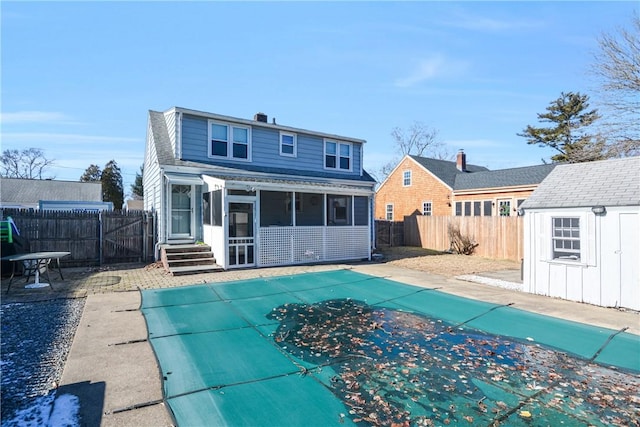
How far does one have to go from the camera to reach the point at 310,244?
492 inches

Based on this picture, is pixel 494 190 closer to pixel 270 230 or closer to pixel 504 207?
pixel 504 207

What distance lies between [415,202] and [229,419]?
23.9m

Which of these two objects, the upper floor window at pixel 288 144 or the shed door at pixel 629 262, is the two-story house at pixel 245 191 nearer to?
the upper floor window at pixel 288 144

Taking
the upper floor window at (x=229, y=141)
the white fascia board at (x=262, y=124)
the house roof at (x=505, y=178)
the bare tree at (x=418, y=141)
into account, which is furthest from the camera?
the bare tree at (x=418, y=141)

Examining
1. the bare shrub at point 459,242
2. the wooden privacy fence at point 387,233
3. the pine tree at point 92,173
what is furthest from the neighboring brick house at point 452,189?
the pine tree at point 92,173

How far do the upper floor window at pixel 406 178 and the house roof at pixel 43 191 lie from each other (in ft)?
91.1

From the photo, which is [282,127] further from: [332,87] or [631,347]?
[631,347]

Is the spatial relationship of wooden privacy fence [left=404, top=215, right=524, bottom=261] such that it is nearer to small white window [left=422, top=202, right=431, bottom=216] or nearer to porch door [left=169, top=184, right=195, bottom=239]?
small white window [left=422, top=202, right=431, bottom=216]

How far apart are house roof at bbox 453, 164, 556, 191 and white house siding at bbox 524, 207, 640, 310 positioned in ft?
43.4

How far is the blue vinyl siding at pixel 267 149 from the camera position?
42.1ft

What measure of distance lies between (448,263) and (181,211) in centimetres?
1114

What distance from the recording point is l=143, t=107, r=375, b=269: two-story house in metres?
11.4

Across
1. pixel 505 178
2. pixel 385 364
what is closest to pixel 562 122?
pixel 505 178

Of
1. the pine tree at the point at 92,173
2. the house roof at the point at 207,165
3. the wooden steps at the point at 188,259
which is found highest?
the pine tree at the point at 92,173
